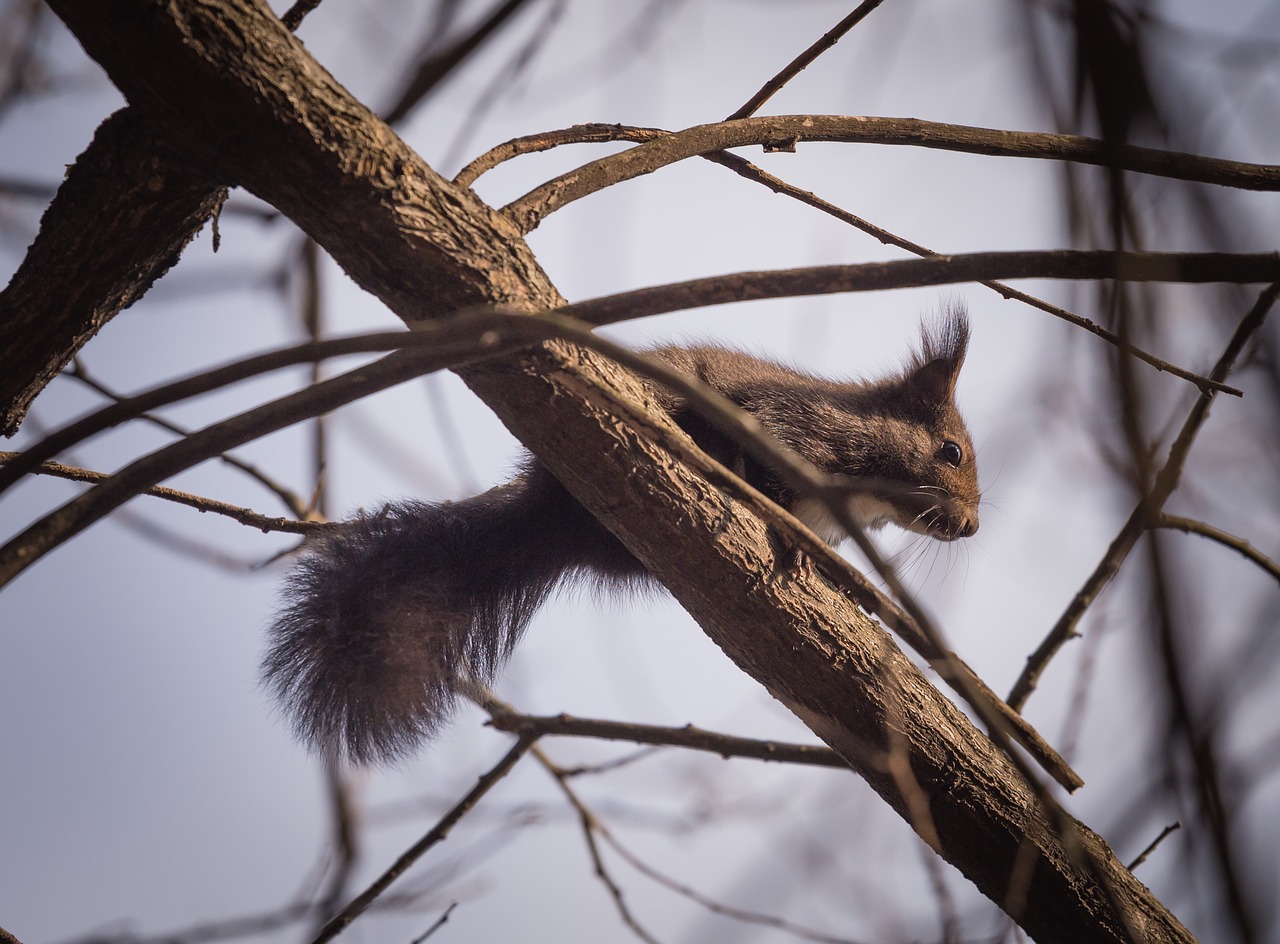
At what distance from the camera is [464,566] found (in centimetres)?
285

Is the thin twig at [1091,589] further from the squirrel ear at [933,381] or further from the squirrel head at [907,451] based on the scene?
the squirrel ear at [933,381]

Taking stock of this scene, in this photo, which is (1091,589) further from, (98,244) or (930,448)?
(98,244)

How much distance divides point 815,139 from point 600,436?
100 cm

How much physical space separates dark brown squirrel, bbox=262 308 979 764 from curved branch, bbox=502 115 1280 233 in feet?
2.78

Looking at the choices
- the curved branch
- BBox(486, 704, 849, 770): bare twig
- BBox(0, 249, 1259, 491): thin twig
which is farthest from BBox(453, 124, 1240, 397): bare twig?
BBox(486, 704, 849, 770): bare twig

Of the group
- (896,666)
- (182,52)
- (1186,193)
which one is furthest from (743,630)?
(182,52)

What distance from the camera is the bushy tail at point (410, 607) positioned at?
2.62 m

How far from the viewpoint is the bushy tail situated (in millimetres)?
2623

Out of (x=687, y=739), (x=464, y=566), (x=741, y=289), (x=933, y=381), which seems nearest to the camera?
(x=741, y=289)

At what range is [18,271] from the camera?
1.97 m

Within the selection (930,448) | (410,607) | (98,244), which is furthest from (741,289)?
(930,448)

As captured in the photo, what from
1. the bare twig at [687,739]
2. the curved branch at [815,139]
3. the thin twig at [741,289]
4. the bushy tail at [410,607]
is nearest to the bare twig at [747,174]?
the curved branch at [815,139]

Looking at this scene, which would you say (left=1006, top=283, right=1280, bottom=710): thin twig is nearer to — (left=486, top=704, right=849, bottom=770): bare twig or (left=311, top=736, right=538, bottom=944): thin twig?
(left=486, top=704, right=849, bottom=770): bare twig

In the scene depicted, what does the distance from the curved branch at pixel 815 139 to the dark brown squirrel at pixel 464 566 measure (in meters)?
0.85
